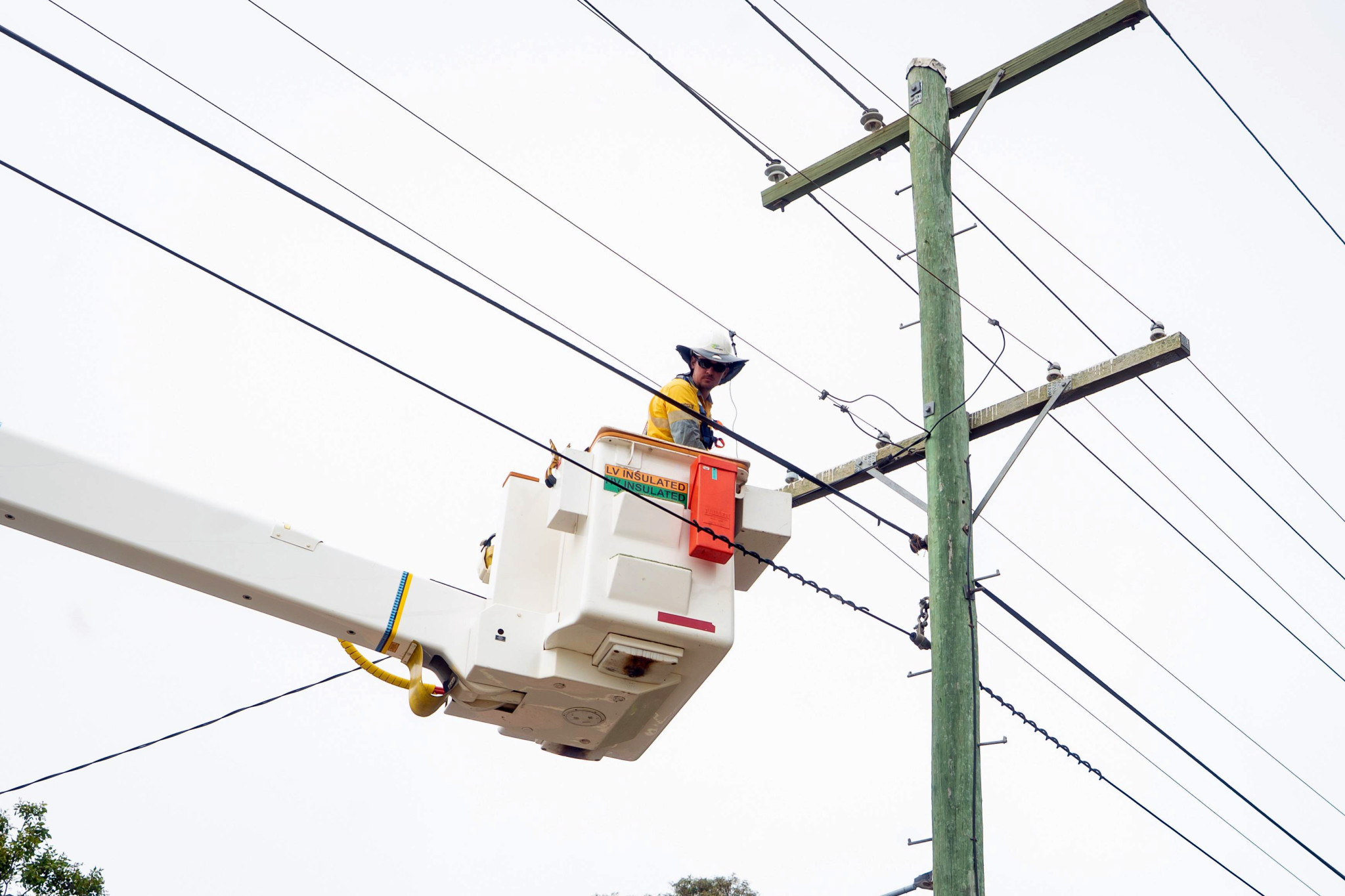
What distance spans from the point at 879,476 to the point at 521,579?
2471 millimetres

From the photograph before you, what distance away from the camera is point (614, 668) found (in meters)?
7.14

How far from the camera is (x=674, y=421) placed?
787cm

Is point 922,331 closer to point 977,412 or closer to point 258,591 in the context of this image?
point 977,412

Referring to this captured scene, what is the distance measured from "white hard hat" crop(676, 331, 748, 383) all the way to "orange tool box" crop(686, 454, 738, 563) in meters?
0.88

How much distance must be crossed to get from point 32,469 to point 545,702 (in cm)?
255

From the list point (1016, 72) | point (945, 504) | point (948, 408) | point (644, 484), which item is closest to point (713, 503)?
point (644, 484)

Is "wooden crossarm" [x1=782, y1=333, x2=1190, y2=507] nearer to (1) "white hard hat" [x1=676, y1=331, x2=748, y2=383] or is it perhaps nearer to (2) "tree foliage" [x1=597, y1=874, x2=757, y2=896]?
(1) "white hard hat" [x1=676, y1=331, x2=748, y2=383]

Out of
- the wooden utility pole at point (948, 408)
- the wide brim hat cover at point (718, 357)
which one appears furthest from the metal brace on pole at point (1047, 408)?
the wide brim hat cover at point (718, 357)

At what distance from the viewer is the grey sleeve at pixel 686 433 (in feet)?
25.6

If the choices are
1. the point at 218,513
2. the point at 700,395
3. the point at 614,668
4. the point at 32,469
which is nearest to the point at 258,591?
the point at 218,513

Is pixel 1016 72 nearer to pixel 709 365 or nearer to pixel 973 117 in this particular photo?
pixel 973 117

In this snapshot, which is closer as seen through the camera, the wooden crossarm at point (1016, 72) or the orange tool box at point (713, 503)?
the orange tool box at point (713, 503)

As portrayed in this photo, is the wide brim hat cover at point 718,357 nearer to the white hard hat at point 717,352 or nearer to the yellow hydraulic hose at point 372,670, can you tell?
the white hard hat at point 717,352

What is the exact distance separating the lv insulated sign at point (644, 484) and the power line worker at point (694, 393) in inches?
13.5
